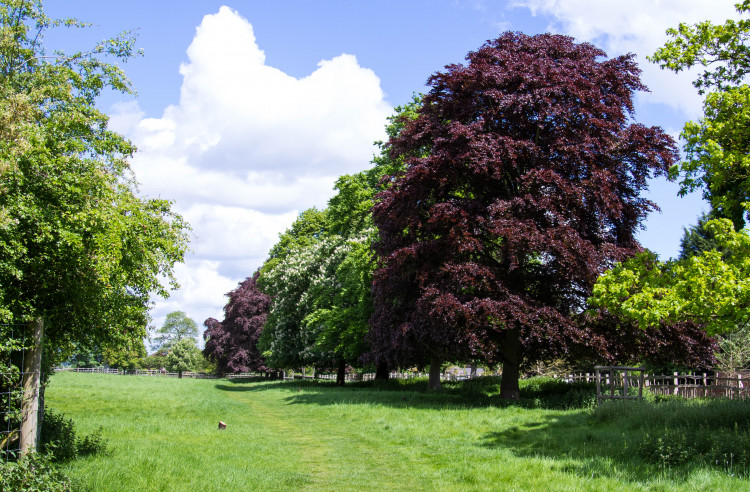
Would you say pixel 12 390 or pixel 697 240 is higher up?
pixel 697 240

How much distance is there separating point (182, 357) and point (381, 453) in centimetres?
9128

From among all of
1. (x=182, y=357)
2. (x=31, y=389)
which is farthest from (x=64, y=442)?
(x=182, y=357)

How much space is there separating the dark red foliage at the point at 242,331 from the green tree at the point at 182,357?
24.5 meters

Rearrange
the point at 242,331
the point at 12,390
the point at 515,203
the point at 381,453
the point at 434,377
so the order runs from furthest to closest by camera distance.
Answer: the point at 242,331 → the point at 434,377 → the point at 515,203 → the point at 381,453 → the point at 12,390

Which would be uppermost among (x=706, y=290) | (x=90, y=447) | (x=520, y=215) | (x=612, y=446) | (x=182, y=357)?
(x=520, y=215)

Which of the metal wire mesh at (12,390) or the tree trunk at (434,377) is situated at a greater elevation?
the metal wire mesh at (12,390)

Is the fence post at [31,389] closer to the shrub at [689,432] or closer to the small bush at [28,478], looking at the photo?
the small bush at [28,478]

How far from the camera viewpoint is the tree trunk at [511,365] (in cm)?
2184

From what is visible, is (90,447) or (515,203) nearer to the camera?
(90,447)

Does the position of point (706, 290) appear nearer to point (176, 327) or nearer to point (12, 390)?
point (12, 390)

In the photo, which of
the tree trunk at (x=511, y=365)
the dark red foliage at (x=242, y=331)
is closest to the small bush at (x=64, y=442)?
the tree trunk at (x=511, y=365)

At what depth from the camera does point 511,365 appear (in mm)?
22125

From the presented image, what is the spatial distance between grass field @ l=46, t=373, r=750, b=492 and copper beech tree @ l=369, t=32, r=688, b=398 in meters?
2.97

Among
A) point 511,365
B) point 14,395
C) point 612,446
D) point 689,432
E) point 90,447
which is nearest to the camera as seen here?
point 14,395
